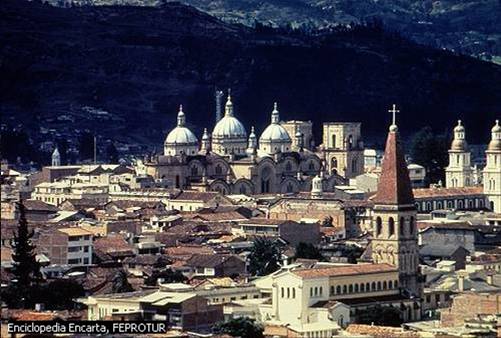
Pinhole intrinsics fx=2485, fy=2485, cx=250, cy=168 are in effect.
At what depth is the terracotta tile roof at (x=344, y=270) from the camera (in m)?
77.9

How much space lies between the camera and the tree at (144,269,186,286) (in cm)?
8614

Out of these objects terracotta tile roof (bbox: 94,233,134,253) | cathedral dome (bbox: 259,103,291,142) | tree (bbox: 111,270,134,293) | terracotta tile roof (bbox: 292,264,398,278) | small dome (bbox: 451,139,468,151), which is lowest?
tree (bbox: 111,270,134,293)

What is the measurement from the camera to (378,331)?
230 ft

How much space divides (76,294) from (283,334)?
1236 cm

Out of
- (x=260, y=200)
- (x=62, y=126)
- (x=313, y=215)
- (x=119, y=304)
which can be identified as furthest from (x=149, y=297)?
(x=62, y=126)

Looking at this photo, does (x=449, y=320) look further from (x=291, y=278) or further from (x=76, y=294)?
(x=76, y=294)

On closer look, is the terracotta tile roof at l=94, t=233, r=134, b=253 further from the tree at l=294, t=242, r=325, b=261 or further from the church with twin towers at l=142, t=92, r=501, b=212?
the church with twin towers at l=142, t=92, r=501, b=212

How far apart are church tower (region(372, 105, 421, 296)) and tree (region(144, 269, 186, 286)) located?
22.6ft

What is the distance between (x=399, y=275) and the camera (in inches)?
3280

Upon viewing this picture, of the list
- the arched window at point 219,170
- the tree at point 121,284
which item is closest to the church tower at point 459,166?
the arched window at point 219,170

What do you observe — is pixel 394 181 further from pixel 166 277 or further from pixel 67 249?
pixel 67 249

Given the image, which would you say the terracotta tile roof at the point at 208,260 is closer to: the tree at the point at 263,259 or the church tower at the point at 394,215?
the tree at the point at 263,259

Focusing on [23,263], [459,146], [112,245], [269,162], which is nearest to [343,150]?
[269,162]

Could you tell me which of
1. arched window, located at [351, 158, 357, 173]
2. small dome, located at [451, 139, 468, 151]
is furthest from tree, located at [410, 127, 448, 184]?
small dome, located at [451, 139, 468, 151]
